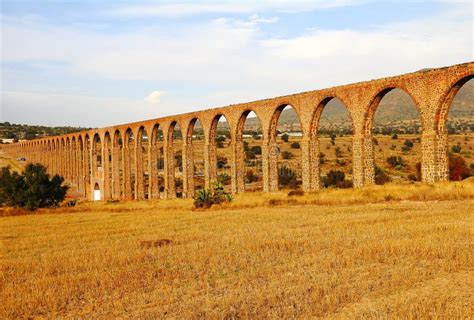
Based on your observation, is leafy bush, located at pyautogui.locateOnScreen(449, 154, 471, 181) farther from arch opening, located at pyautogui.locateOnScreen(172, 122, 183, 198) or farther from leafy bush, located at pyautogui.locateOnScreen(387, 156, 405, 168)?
arch opening, located at pyautogui.locateOnScreen(172, 122, 183, 198)

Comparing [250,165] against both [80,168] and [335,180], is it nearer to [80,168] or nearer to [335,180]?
[335,180]

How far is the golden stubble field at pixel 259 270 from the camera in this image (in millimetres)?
5672

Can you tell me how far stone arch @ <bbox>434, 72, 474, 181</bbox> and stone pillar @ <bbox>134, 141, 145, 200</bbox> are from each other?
32.3 m

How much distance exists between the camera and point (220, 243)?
10.4 metres

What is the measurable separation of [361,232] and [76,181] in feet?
204

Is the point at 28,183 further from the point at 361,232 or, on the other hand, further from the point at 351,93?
the point at 361,232

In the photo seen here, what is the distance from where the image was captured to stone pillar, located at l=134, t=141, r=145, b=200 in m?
46.8

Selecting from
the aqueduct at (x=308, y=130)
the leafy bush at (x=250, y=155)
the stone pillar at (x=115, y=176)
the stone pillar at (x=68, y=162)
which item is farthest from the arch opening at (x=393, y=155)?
the stone pillar at (x=68, y=162)

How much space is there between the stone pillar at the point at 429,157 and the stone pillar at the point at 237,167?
13425 mm

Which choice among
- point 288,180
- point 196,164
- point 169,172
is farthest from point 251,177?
point 196,164

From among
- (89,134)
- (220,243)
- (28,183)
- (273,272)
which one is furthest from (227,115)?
(89,134)

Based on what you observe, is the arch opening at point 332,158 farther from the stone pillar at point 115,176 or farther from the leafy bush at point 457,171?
the stone pillar at point 115,176

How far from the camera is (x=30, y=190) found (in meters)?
31.5

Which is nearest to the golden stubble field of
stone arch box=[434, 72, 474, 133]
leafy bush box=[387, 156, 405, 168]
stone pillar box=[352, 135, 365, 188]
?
stone arch box=[434, 72, 474, 133]
